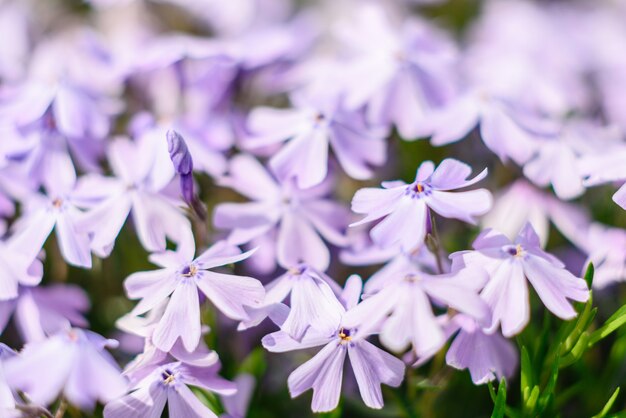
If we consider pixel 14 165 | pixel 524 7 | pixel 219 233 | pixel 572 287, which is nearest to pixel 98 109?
pixel 14 165

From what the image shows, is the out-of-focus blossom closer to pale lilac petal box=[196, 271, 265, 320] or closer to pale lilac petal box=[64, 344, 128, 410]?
pale lilac petal box=[196, 271, 265, 320]

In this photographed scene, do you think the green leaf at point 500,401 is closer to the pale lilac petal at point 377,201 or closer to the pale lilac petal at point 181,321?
the pale lilac petal at point 377,201

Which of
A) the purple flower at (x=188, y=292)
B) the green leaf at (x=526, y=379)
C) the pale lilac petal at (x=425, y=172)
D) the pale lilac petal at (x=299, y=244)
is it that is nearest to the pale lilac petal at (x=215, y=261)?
the purple flower at (x=188, y=292)

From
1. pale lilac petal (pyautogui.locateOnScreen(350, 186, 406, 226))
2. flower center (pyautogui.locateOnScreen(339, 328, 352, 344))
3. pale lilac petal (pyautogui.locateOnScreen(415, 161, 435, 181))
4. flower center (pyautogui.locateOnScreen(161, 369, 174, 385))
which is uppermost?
pale lilac petal (pyautogui.locateOnScreen(415, 161, 435, 181))

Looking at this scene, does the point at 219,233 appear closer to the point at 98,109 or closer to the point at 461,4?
the point at 98,109

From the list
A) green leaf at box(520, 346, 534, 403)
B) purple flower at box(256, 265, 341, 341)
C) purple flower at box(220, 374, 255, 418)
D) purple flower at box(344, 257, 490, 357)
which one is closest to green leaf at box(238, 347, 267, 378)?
purple flower at box(220, 374, 255, 418)

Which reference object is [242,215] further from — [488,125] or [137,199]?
[488,125]
